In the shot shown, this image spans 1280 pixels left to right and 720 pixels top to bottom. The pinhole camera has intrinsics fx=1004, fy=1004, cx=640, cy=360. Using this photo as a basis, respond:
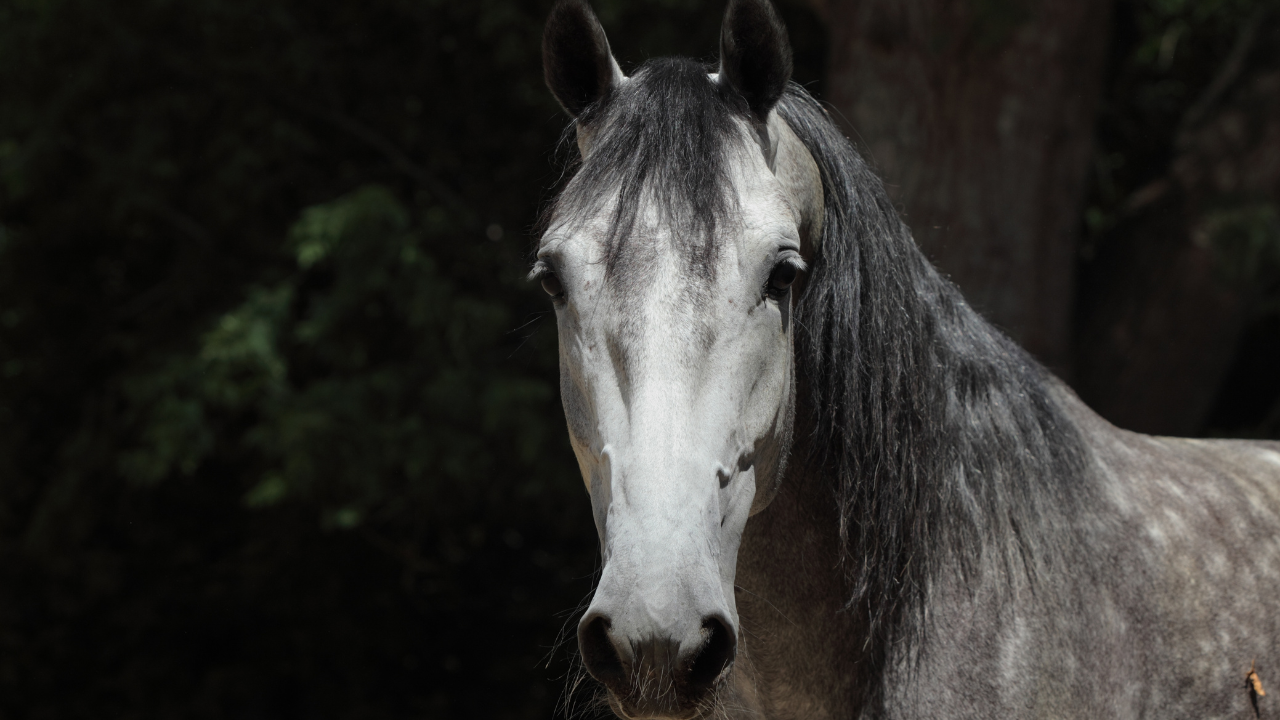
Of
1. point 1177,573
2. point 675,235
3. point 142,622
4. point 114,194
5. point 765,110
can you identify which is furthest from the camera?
point 142,622

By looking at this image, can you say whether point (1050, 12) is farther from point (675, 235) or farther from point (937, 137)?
point (675, 235)

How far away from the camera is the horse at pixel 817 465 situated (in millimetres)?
1343

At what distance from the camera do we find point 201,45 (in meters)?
5.38

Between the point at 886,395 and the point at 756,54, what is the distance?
0.62 metres

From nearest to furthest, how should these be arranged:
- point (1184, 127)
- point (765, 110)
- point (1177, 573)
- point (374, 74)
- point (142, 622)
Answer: point (765, 110), point (1177, 573), point (1184, 127), point (374, 74), point (142, 622)

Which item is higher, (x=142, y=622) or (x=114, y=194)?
(x=114, y=194)

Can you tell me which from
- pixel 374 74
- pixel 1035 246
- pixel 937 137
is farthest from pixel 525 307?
pixel 1035 246

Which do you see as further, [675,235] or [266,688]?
[266,688]

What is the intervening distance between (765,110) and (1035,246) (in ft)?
11.1

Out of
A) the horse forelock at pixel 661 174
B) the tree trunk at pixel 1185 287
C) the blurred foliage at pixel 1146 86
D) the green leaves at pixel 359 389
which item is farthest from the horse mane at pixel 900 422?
the blurred foliage at pixel 1146 86

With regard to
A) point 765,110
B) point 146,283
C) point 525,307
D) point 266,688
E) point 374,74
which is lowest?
point 266,688

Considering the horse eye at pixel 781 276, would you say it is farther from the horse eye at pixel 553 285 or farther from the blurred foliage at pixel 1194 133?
the blurred foliage at pixel 1194 133

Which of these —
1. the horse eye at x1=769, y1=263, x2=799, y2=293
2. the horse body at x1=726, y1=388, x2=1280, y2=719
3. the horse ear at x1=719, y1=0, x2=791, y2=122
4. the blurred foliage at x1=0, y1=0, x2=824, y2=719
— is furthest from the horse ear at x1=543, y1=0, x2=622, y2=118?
the blurred foliage at x1=0, y1=0, x2=824, y2=719

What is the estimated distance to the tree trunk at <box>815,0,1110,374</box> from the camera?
4.49 metres
